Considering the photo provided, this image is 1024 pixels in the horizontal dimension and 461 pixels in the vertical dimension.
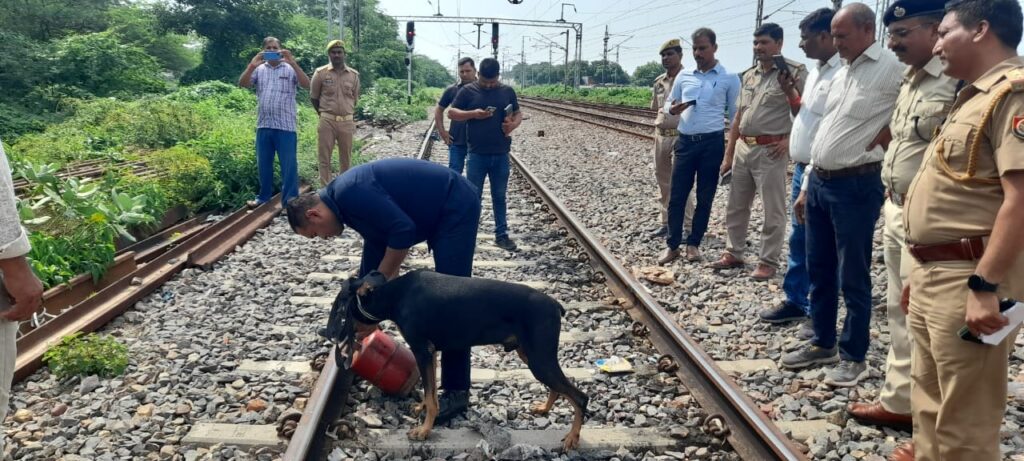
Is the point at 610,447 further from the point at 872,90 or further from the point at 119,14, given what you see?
the point at 119,14

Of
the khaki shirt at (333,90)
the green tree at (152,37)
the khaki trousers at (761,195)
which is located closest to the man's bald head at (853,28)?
the khaki trousers at (761,195)

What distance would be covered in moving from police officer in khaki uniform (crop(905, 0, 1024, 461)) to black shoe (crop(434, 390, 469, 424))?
2077 mm

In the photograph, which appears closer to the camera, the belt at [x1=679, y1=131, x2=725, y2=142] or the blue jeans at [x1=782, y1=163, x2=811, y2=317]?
the blue jeans at [x1=782, y1=163, x2=811, y2=317]

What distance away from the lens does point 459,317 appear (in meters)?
3.20

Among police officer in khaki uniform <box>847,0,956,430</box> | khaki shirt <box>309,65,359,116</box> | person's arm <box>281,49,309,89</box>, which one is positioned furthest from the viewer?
khaki shirt <box>309,65,359,116</box>

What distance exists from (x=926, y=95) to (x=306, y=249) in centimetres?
538

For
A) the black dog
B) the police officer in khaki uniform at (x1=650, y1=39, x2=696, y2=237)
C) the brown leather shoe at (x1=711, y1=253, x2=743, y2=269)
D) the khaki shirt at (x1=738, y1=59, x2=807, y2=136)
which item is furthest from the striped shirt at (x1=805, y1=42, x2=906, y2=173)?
the police officer in khaki uniform at (x1=650, y1=39, x2=696, y2=237)

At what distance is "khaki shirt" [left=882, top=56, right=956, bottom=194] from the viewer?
3049mm

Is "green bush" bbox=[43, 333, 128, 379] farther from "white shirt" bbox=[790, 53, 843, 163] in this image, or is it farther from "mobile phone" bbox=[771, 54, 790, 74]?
"mobile phone" bbox=[771, 54, 790, 74]

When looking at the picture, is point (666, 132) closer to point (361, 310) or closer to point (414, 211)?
point (414, 211)

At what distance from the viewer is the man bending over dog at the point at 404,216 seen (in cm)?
333

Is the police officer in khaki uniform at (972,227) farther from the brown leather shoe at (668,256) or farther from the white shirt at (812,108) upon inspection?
the brown leather shoe at (668,256)

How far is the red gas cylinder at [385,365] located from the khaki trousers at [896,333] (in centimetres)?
240

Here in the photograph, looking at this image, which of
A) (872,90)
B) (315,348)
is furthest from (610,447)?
(872,90)
